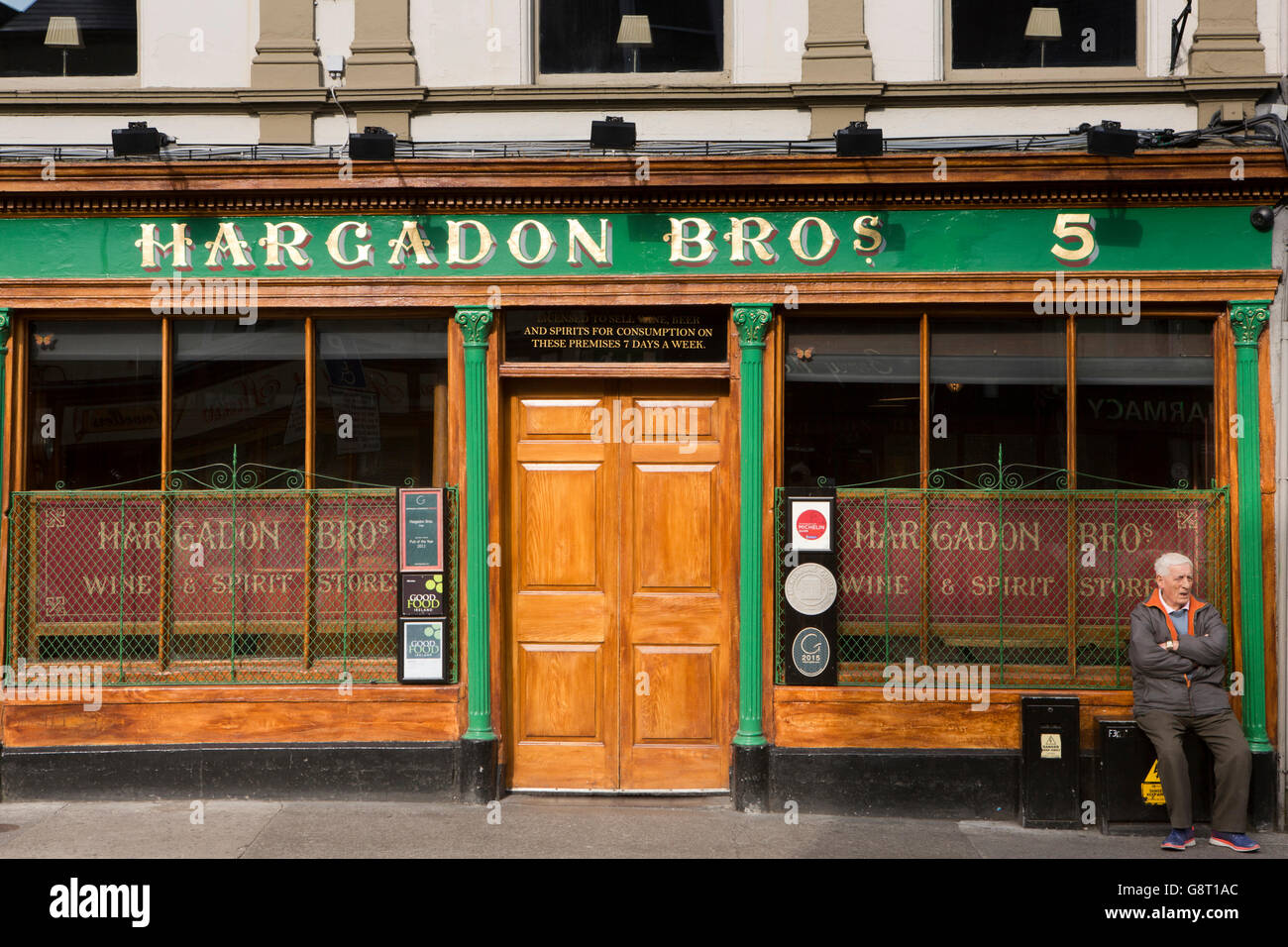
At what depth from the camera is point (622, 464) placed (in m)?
8.40

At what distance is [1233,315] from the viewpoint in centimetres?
793

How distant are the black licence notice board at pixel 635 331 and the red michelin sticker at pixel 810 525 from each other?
1306mm

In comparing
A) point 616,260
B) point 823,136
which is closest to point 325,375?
point 616,260

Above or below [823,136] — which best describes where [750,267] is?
below

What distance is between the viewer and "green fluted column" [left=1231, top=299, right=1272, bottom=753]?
25.7 feet

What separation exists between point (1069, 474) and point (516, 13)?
207 inches

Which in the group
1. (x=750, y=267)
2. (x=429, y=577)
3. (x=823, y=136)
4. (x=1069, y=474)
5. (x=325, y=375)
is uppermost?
(x=823, y=136)

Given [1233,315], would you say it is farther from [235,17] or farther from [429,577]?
[235,17]

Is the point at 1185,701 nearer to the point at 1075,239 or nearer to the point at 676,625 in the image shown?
the point at 1075,239

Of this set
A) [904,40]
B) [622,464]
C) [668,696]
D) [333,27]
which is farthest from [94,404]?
[904,40]

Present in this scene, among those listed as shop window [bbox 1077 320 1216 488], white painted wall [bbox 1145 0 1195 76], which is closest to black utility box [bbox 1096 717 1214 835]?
shop window [bbox 1077 320 1216 488]

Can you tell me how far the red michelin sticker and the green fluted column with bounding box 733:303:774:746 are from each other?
296 millimetres

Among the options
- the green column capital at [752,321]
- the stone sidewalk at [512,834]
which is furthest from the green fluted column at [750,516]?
the stone sidewalk at [512,834]

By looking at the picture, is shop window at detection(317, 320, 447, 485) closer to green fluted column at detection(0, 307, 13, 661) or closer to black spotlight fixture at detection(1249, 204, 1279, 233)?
green fluted column at detection(0, 307, 13, 661)
